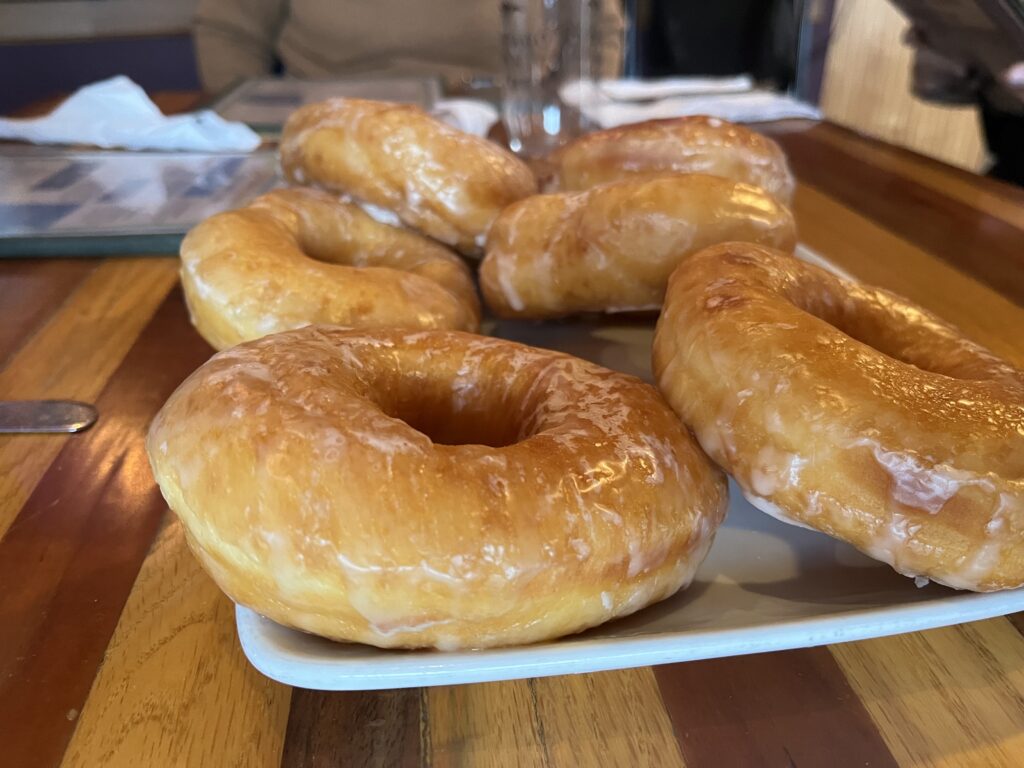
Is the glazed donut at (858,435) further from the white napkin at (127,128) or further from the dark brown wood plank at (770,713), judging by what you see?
the white napkin at (127,128)

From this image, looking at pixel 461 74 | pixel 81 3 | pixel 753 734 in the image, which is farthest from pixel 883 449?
pixel 81 3

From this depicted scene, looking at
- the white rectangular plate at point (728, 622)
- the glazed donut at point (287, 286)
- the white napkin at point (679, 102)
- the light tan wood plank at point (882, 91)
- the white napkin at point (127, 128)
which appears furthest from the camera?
the light tan wood plank at point (882, 91)

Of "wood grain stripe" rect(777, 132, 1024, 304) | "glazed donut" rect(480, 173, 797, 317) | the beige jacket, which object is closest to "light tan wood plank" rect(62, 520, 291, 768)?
"glazed donut" rect(480, 173, 797, 317)

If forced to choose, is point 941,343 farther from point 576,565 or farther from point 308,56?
point 308,56

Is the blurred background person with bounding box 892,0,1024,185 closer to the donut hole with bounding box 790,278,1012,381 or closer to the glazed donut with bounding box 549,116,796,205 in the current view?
the glazed donut with bounding box 549,116,796,205

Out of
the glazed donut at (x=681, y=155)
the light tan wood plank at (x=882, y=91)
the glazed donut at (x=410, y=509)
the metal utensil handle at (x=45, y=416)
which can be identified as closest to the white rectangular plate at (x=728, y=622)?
the glazed donut at (x=410, y=509)

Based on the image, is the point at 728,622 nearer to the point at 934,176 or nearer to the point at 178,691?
the point at 178,691
